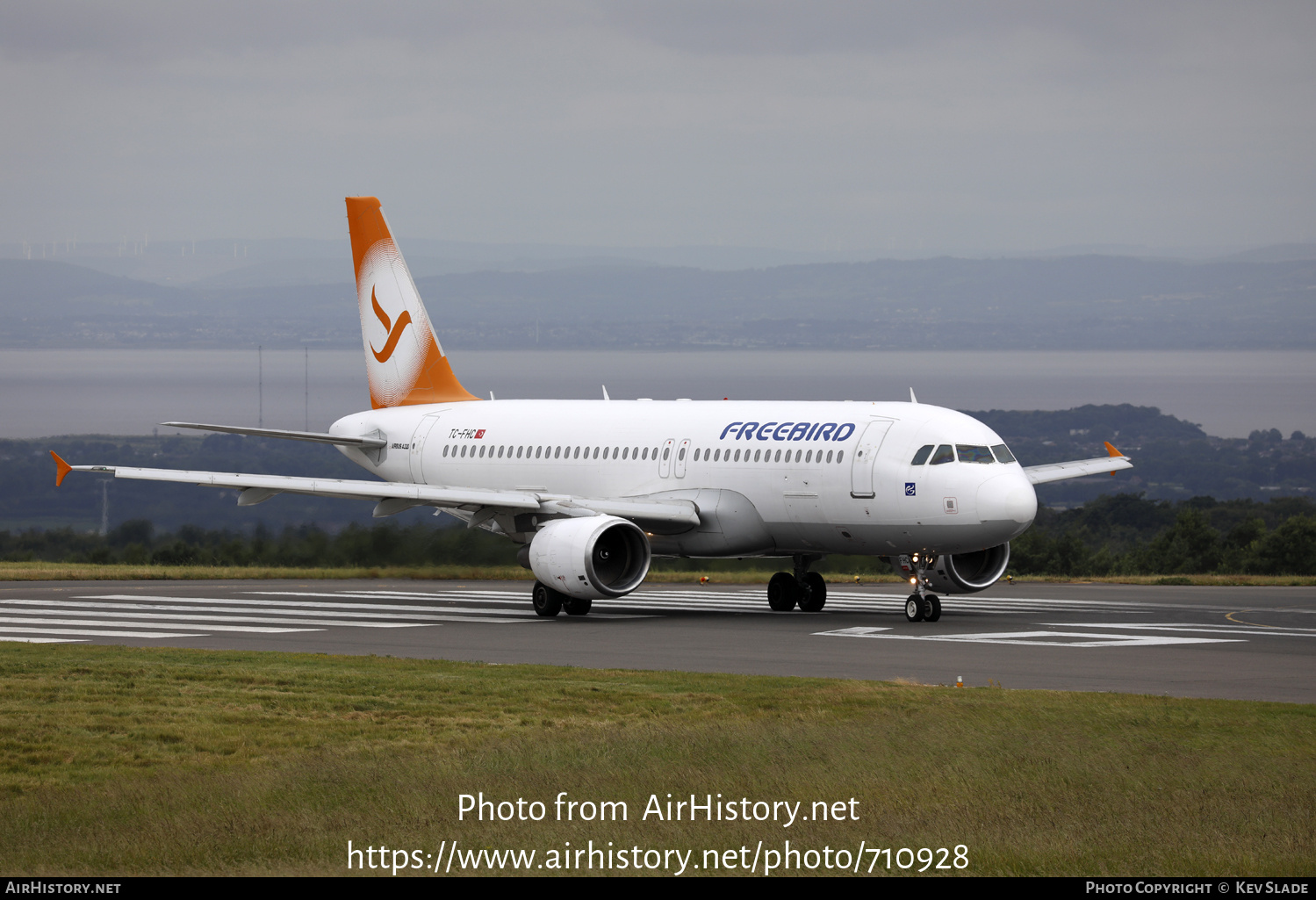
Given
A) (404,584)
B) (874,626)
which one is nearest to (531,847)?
(874,626)

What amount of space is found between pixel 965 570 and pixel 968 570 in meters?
0.08

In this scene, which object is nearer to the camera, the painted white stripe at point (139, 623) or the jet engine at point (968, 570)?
the painted white stripe at point (139, 623)

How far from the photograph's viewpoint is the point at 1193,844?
9703mm

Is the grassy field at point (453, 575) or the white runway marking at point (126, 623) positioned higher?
the white runway marking at point (126, 623)

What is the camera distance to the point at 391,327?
3916cm

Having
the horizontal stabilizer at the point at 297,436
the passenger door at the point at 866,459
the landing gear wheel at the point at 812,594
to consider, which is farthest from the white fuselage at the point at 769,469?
the horizontal stabilizer at the point at 297,436

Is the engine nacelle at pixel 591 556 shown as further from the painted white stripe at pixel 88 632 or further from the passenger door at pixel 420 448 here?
the passenger door at pixel 420 448

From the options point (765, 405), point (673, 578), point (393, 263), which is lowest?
point (673, 578)

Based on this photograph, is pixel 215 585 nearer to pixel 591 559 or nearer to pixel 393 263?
pixel 393 263

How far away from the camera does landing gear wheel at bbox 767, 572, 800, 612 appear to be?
1209 inches

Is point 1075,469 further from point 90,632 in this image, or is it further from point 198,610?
point 90,632

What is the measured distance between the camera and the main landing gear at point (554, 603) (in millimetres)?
29000

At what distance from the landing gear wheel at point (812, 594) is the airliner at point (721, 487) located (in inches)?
1.4
